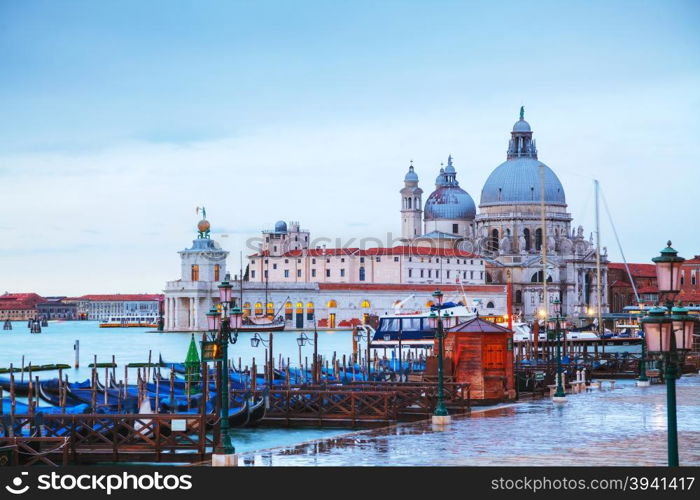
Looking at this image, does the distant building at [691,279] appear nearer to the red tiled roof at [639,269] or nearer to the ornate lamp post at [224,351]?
the red tiled roof at [639,269]

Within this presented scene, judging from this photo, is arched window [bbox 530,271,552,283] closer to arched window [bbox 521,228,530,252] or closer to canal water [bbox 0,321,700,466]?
arched window [bbox 521,228,530,252]

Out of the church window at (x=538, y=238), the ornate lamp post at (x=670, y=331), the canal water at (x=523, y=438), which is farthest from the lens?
the church window at (x=538, y=238)

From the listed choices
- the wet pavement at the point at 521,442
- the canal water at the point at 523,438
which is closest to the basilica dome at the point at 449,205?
the canal water at the point at 523,438

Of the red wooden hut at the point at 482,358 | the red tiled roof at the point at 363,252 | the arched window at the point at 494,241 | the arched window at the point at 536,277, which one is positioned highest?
the arched window at the point at 494,241

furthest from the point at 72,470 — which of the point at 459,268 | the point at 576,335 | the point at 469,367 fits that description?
the point at 459,268

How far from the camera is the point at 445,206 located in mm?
127938

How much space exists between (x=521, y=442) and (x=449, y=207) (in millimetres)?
110696

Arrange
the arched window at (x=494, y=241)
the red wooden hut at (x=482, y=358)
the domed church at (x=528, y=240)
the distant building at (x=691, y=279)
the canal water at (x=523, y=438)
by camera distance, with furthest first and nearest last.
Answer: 1. the arched window at (x=494, y=241)
2. the domed church at (x=528, y=240)
3. the distant building at (x=691, y=279)
4. the red wooden hut at (x=482, y=358)
5. the canal water at (x=523, y=438)

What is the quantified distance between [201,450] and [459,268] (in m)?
97.0

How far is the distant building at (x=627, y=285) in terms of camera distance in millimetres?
127812

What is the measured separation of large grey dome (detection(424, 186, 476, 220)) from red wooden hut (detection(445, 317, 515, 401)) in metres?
101

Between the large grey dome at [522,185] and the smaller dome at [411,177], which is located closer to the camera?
the large grey dome at [522,185]

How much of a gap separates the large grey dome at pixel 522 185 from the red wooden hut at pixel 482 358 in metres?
94.5

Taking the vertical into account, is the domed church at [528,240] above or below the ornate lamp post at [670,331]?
above
